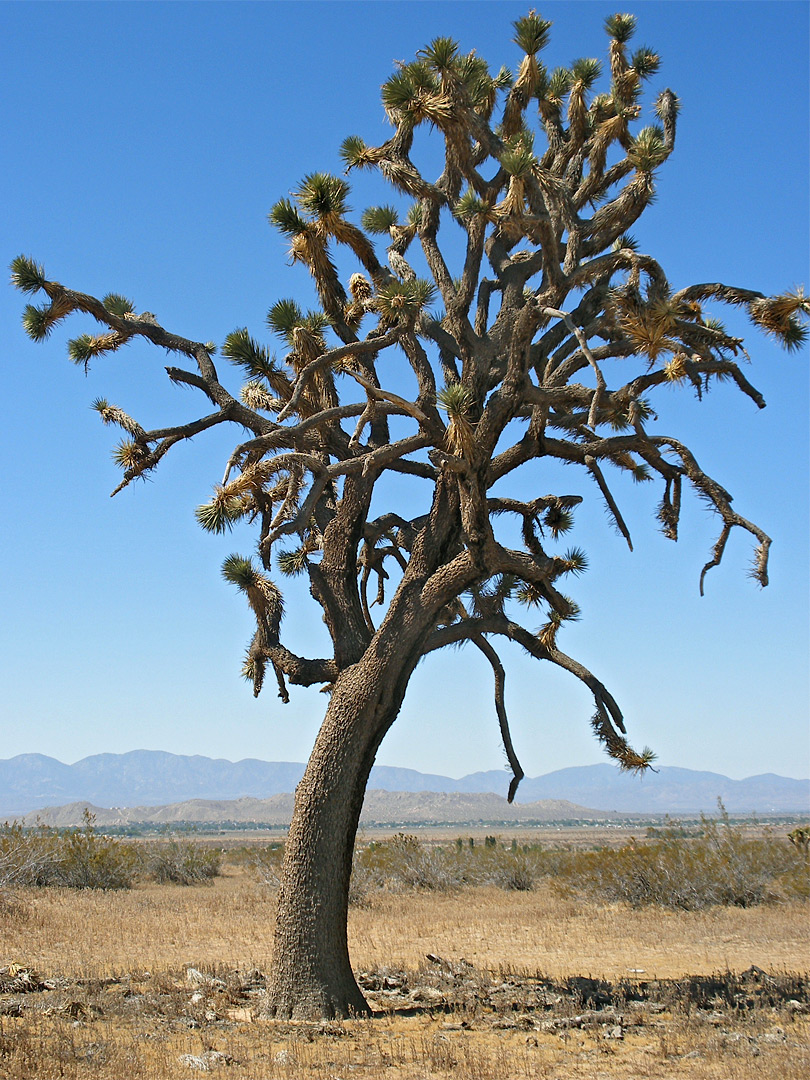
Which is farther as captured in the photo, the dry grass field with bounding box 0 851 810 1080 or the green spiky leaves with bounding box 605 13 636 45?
the green spiky leaves with bounding box 605 13 636 45

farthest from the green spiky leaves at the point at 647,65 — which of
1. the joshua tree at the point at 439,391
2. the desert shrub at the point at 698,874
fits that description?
the desert shrub at the point at 698,874

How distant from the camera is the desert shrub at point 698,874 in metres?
16.4

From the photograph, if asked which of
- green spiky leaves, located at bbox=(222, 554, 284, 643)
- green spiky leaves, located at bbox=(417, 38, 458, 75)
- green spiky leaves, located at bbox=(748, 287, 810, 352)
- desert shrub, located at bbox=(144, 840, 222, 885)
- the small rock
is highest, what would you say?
green spiky leaves, located at bbox=(417, 38, 458, 75)

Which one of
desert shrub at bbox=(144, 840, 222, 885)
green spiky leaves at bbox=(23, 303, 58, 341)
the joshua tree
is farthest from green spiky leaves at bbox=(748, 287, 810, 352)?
desert shrub at bbox=(144, 840, 222, 885)

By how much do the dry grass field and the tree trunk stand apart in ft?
0.92

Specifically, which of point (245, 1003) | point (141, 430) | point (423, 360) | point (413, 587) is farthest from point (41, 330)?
point (245, 1003)

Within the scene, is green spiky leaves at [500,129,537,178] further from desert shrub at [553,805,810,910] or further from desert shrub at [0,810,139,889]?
desert shrub at [0,810,139,889]

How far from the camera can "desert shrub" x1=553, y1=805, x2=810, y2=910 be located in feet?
53.8

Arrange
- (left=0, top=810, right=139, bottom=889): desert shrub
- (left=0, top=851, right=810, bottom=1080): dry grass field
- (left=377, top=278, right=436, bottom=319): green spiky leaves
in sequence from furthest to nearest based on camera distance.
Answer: (left=0, top=810, right=139, bottom=889): desert shrub → (left=377, top=278, right=436, bottom=319): green spiky leaves → (left=0, top=851, right=810, bottom=1080): dry grass field

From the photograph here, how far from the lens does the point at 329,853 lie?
7871mm

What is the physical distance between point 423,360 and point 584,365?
1.64m

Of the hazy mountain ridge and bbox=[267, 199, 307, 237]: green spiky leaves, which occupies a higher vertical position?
bbox=[267, 199, 307, 237]: green spiky leaves

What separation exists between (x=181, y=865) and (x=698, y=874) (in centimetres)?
1265

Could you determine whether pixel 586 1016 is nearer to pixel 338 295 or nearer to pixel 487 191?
pixel 338 295
